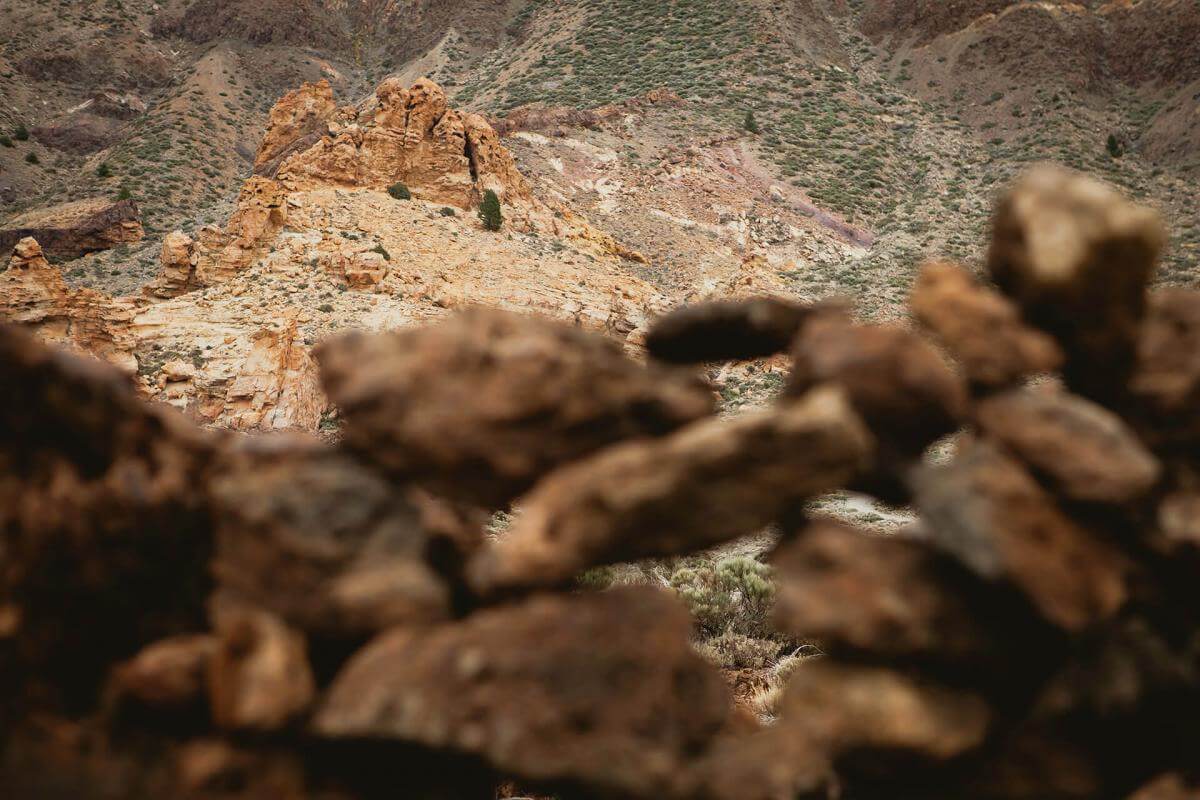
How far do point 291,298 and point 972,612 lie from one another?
27865mm

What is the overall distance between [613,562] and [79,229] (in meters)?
62.0

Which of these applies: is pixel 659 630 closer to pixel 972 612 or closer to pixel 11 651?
pixel 972 612

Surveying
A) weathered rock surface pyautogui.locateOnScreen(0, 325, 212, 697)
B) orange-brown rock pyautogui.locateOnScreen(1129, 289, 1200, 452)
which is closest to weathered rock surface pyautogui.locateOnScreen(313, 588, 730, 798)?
weathered rock surface pyautogui.locateOnScreen(0, 325, 212, 697)

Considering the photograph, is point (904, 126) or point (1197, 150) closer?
point (1197, 150)

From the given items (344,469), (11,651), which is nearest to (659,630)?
(344,469)

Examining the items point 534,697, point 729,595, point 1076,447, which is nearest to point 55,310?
point 729,595

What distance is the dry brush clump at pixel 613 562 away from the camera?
4.39 meters

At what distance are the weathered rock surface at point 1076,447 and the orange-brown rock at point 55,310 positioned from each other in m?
23.0

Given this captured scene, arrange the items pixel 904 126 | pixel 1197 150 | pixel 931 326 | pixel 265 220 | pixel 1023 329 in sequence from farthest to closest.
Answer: pixel 904 126 < pixel 1197 150 < pixel 265 220 < pixel 931 326 < pixel 1023 329

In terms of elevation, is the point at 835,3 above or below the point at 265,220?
above

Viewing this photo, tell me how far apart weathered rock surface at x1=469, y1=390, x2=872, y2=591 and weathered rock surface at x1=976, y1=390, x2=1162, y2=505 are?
1049 mm

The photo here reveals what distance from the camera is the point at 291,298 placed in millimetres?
27719

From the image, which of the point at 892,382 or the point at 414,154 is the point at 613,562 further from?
the point at 414,154

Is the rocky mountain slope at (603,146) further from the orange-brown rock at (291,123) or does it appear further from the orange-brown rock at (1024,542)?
the orange-brown rock at (1024,542)
